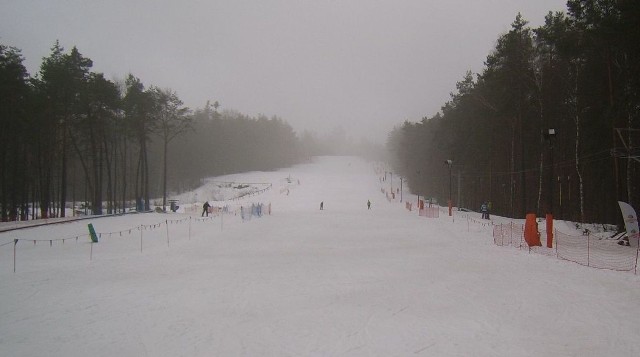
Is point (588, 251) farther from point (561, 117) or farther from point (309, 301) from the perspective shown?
point (561, 117)

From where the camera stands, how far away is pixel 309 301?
442 inches

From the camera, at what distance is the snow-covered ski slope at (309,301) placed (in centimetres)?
822

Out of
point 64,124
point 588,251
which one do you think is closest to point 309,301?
point 588,251

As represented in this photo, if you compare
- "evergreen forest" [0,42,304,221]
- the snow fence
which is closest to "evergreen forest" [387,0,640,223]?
the snow fence

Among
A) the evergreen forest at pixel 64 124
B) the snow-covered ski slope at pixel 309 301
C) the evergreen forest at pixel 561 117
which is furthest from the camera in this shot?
the evergreen forest at pixel 64 124

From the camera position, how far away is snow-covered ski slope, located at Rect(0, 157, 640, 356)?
8219mm

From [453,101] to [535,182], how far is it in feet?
77.8

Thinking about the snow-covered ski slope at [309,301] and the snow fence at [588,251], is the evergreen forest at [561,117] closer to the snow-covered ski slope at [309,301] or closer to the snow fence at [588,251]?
the snow fence at [588,251]

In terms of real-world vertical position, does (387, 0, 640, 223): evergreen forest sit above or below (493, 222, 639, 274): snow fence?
above

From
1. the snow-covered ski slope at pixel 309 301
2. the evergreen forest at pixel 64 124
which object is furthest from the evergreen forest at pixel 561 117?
the evergreen forest at pixel 64 124

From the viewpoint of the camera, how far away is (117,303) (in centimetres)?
1116

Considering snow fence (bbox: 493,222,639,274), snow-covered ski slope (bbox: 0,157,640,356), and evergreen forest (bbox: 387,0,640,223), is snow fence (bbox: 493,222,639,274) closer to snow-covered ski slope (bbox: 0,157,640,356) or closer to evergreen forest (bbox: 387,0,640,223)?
snow-covered ski slope (bbox: 0,157,640,356)

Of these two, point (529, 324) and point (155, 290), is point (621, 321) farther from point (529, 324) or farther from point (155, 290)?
point (155, 290)

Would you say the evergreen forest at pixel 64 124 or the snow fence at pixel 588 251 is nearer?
the snow fence at pixel 588 251
